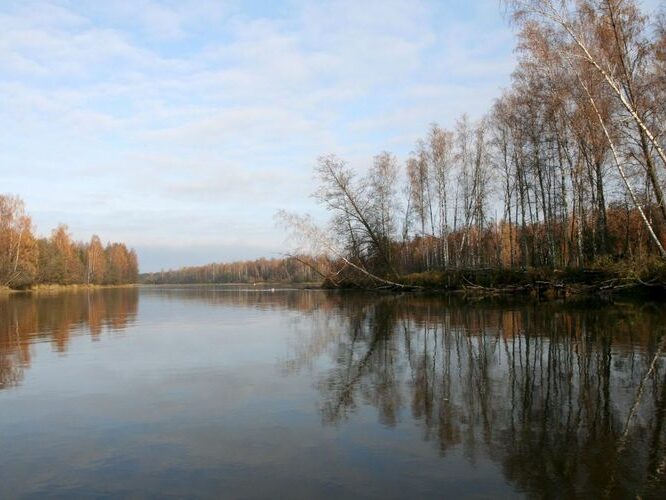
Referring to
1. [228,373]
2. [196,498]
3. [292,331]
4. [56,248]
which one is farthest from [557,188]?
[56,248]

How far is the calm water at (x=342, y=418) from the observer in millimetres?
4559

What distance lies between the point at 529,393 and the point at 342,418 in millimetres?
2956

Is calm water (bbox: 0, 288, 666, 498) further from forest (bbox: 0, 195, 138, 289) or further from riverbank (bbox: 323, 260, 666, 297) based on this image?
forest (bbox: 0, 195, 138, 289)

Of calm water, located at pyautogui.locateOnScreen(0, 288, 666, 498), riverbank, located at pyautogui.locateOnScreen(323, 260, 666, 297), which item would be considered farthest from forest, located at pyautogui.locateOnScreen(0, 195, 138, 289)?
calm water, located at pyautogui.locateOnScreen(0, 288, 666, 498)

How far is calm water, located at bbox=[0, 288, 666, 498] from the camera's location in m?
4.56

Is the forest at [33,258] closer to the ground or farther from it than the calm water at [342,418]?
farther from it

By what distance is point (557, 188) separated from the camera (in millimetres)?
33875

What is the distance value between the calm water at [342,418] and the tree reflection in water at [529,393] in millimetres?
31

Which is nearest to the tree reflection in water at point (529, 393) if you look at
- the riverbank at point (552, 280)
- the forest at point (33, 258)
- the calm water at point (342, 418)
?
the calm water at point (342, 418)

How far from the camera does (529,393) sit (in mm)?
7520

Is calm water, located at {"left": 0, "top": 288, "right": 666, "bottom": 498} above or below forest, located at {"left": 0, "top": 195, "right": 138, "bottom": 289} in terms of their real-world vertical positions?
below

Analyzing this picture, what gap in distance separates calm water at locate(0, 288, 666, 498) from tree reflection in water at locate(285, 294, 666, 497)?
3 cm

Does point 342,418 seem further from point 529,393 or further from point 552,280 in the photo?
point 552,280

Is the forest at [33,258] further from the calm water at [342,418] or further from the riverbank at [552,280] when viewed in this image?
the calm water at [342,418]
